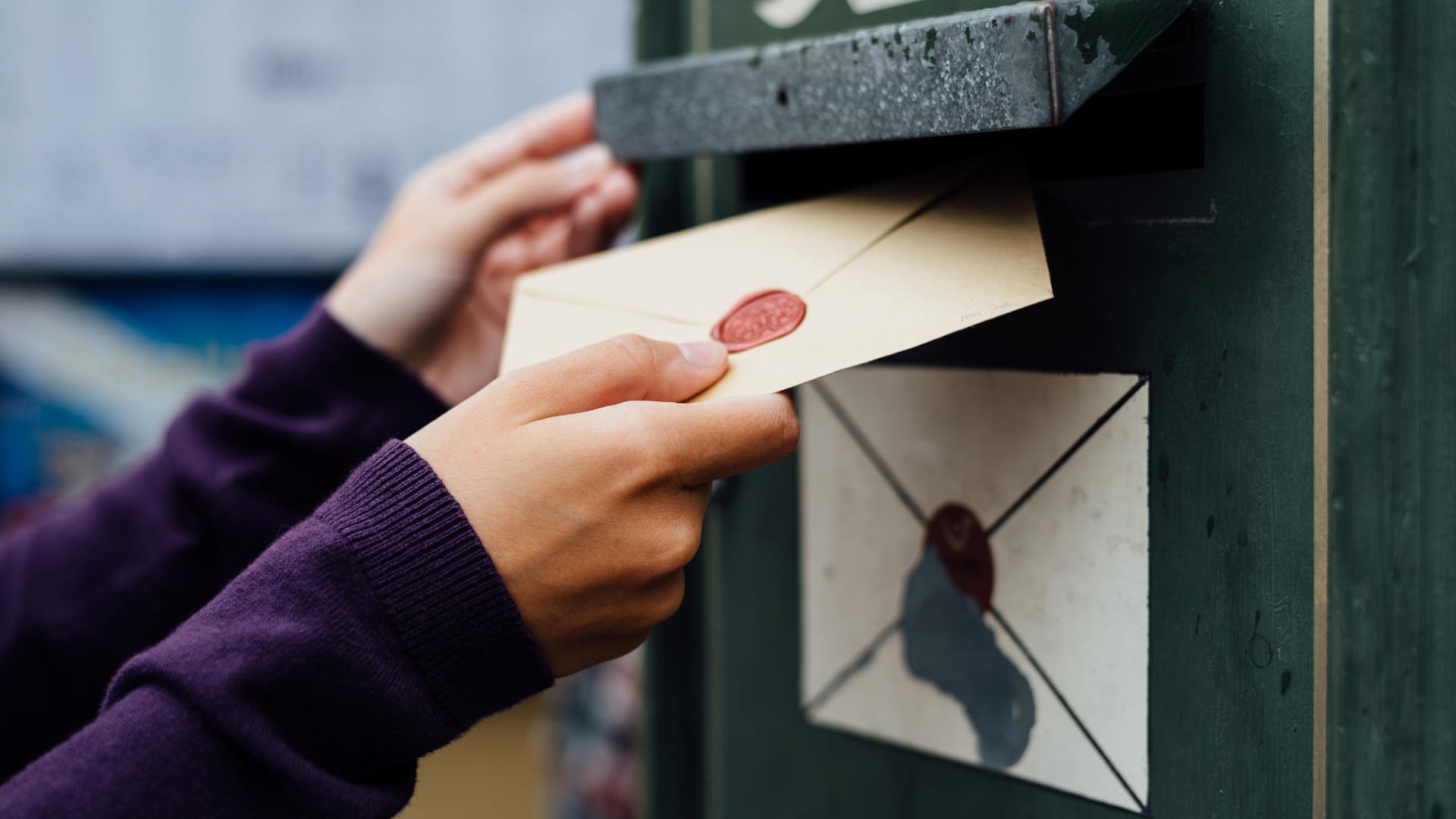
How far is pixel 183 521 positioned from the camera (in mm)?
857

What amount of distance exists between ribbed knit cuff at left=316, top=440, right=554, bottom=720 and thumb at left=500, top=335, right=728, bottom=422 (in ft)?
0.18

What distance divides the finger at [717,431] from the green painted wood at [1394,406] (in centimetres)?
23

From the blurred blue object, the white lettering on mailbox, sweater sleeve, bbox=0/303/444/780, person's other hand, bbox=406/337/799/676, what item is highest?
the white lettering on mailbox

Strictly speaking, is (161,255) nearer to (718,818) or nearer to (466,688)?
(718,818)

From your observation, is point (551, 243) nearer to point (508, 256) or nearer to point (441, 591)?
point (508, 256)

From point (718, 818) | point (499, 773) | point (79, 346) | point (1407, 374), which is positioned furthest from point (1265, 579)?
point (79, 346)

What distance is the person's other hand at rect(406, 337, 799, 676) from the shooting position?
48cm

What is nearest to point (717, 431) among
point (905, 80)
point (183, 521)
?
point (905, 80)

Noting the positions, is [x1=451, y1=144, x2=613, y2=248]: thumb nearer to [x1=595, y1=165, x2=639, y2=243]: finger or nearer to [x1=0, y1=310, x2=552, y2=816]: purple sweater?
[x1=595, y1=165, x2=639, y2=243]: finger

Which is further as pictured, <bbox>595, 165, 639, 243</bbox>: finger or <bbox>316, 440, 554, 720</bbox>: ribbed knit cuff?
<bbox>595, 165, 639, 243</bbox>: finger

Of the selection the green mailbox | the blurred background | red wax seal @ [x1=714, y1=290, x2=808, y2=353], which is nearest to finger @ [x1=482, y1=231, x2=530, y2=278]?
the green mailbox

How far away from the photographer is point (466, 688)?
1.61ft

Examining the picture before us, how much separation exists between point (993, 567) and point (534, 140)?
527mm

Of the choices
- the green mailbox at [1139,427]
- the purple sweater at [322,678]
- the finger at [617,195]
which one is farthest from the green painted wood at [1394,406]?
the finger at [617,195]
